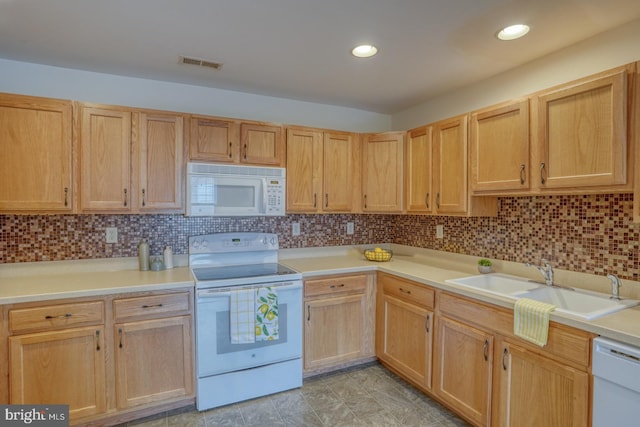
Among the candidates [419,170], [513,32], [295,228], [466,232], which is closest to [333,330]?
[295,228]

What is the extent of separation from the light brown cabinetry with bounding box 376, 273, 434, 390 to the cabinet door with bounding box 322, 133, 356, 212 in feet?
2.46

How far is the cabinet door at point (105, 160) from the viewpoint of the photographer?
2281 mm

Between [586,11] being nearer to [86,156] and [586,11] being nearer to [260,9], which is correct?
[260,9]

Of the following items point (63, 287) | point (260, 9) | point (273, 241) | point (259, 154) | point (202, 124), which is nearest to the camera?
point (260, 9)

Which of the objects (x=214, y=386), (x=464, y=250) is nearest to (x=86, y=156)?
(x=214, y=386)

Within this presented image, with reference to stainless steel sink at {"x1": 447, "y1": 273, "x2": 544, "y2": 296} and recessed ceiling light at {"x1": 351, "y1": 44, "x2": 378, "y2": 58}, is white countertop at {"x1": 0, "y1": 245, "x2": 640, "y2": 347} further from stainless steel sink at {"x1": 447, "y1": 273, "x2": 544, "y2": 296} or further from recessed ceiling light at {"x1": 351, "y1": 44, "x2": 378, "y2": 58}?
recessed ceiling light at {"x1": 351, "y1": 44, "x2": 378, "y2": 58}

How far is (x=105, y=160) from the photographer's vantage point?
7.67ft

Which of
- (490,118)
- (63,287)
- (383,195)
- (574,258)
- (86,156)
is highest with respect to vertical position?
(490,118)

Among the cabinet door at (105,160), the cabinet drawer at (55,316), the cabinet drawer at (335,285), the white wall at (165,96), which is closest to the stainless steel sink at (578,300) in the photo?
the cabinet drawer at (335,285)

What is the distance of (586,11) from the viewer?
1.71 m

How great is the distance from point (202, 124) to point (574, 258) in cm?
274

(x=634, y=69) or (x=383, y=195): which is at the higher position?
(x=634, y=69)

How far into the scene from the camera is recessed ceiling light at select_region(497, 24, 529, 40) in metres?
1.87

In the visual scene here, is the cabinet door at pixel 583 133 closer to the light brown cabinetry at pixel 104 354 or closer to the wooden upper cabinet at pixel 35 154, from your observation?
the light brown cabinetry at pixel 104 354
